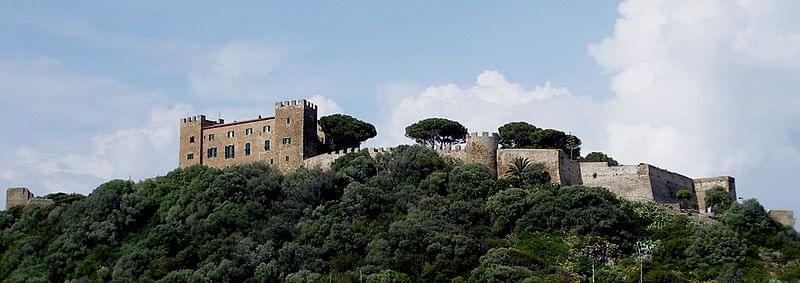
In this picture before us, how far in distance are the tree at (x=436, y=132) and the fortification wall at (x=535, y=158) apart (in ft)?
25.1

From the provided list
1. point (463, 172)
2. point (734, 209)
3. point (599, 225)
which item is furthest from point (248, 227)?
point (734, 209)

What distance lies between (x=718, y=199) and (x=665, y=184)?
290 cm

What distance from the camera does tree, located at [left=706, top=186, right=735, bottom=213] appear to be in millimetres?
63156

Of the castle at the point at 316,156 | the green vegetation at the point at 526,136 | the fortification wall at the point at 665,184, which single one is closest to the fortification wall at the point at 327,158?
the castle at the point at 316,156

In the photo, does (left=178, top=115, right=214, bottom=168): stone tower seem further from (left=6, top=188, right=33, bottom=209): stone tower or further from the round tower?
the round tower

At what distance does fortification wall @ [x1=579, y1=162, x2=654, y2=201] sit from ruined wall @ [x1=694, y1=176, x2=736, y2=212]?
4457mm

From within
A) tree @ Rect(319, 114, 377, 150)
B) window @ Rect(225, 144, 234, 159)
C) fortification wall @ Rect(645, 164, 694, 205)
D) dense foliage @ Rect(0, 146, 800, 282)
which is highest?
tree @ Rect(319, 114, 377, 150)

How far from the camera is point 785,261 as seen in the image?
54531mm

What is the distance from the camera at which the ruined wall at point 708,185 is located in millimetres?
65562

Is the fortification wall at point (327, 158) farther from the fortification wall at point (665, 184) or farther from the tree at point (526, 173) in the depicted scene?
the fortification wall at point (665, 184)

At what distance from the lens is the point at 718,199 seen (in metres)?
64.0

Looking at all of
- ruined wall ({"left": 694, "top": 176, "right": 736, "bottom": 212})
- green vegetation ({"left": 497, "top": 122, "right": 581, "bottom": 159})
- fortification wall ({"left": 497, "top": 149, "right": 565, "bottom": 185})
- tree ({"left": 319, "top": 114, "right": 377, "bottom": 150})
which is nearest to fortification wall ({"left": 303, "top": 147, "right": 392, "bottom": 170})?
tree ({"left": 319, "top": 114, "right": 377, "bottom": 150})

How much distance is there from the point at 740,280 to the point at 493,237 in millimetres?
11675

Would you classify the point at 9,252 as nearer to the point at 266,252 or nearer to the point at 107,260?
the point at 107,260
